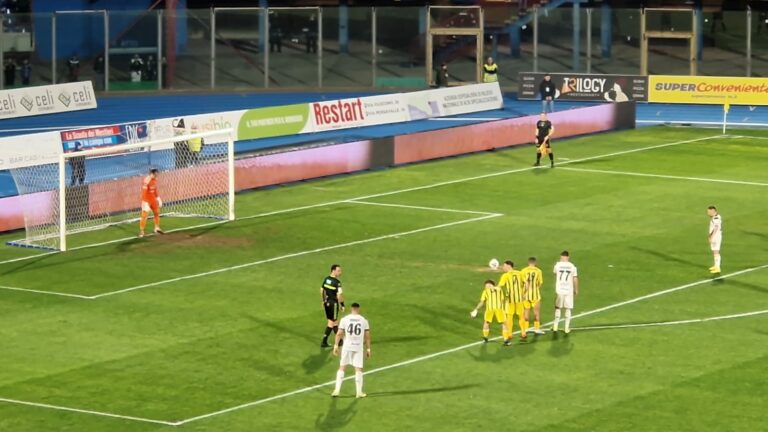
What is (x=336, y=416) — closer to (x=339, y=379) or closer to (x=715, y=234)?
(x=339, y=379)

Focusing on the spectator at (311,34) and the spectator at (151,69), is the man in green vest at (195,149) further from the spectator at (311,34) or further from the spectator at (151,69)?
the spectator at (311,34)

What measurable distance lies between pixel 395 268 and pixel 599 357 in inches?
340

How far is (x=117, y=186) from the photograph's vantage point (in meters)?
41.9

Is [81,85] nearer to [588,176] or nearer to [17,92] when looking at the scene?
[17,92]

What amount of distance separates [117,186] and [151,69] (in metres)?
29.1

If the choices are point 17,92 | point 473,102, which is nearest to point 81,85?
point 17,92

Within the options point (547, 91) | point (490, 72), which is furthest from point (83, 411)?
point (490, 72)

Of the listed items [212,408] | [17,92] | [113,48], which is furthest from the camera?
[113,48]

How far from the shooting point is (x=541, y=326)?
3008 centimetres

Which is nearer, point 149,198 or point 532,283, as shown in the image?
point 532,283

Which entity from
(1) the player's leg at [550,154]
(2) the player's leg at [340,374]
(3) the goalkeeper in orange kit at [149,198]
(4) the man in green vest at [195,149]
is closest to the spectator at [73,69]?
(4) the man in green vest at [195,149]

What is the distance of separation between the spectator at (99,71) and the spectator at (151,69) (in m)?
2.00

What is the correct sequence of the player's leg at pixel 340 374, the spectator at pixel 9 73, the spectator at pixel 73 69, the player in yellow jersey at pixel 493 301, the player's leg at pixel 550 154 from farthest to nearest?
the spectator at pixel 73 69 → the spectator at pixel 9 73 → the player's leg at pixel 550 154 → the player in yellow jersey at pixel 493 301 → the player's leg at pixel 340 374

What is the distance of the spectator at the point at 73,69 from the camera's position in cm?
6762
